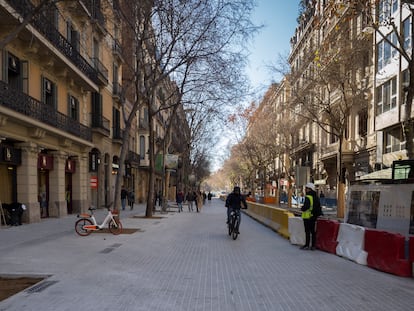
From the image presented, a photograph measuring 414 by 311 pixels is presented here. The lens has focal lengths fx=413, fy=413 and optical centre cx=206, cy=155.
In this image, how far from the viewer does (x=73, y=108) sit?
2409cm

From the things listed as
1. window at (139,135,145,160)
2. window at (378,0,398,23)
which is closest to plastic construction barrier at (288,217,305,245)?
window at (378,0,398,23)

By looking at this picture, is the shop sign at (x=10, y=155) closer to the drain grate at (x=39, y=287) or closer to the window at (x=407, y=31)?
the drain grate at (x=39, y=287)

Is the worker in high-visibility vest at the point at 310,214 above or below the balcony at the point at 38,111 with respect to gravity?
below

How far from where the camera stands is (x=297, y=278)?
7215 millimetres

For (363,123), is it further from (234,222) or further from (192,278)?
(192,278)

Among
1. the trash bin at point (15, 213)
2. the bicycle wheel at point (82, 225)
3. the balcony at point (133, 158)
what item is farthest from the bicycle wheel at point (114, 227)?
the balcony at point (133, 158)

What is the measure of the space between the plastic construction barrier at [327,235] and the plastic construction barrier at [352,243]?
204 millimetres

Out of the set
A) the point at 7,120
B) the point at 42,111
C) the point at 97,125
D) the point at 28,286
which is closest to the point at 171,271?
the point at 28,286

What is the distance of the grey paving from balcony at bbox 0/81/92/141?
19.7ft

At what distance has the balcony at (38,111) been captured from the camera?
15273mm

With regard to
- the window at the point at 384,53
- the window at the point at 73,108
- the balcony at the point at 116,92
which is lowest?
the window at the point at 73,108

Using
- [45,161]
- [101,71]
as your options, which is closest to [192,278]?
[45,161]

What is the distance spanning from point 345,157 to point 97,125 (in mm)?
20724

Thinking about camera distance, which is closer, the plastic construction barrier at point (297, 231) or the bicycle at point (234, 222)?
the plastic construction barrier at point (297, 231)
